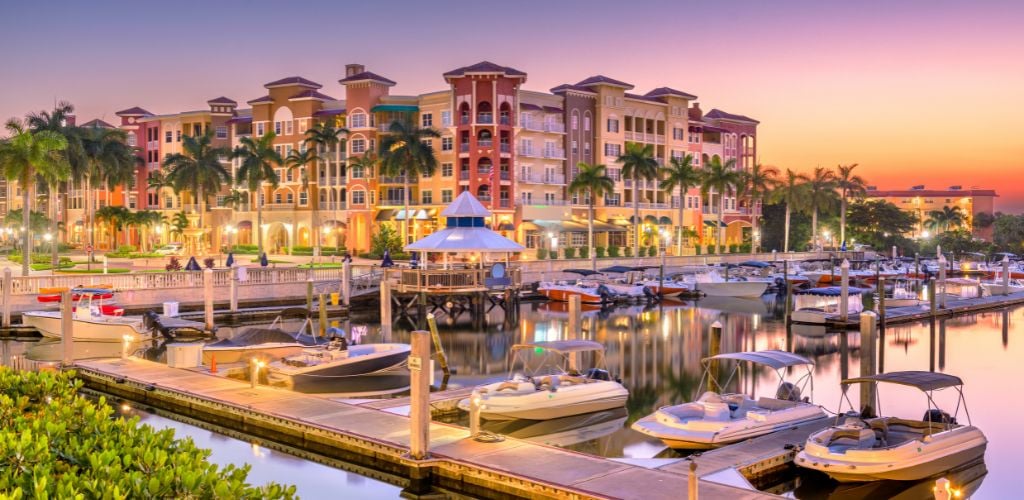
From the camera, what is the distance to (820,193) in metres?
113

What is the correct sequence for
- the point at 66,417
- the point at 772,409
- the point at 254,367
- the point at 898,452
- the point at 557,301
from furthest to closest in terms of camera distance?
the point at 557,301 → the point at 254,367 → the point at 772,409 → the point at 898,452 → the point at 66,417

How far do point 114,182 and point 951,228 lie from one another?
136m

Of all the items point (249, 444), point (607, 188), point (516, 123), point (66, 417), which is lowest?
point (249, 444)

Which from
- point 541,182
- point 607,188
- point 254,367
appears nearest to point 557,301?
point 607,188

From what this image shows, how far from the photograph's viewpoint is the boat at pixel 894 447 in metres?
18.8

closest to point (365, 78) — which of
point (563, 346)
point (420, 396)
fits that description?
point (563, 346)

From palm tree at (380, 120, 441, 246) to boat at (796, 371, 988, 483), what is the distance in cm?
6417

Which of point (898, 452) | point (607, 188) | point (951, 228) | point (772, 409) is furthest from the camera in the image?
point (951, 228)

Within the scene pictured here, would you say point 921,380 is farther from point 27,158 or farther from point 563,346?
point 27,158

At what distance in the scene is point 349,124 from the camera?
93.3 metres

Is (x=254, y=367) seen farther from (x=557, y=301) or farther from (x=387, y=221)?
(x=387, y=221)

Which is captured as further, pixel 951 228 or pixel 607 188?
pixel 951 228

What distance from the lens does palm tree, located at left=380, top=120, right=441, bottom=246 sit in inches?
3253

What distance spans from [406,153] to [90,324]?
44745 millimetres
